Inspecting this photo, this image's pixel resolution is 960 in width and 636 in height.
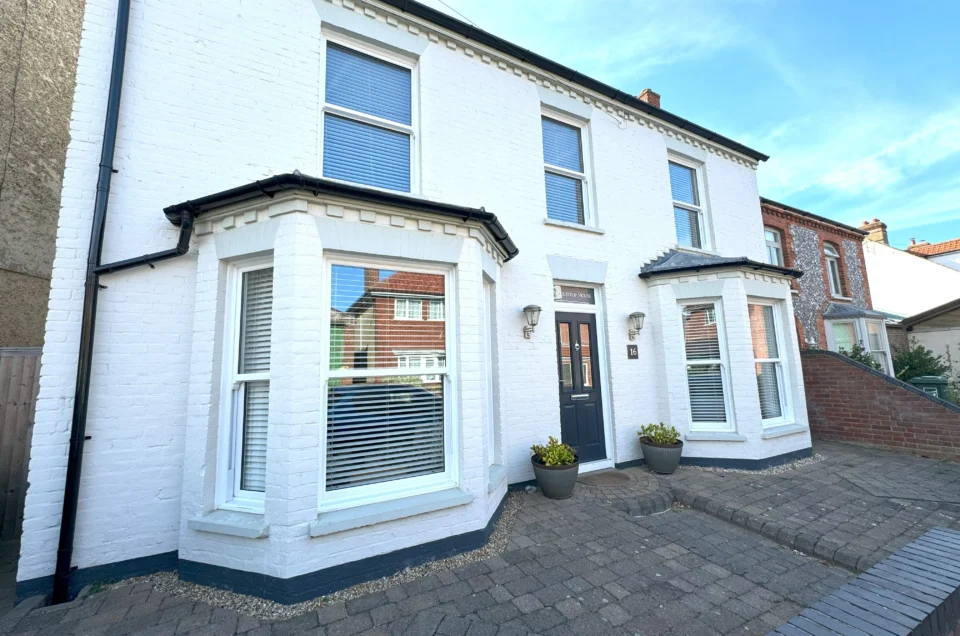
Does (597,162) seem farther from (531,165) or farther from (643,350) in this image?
(643,350)

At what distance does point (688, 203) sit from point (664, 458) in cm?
484

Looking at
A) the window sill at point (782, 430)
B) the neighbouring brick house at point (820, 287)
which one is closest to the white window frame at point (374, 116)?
the window sill at point (782, 430)

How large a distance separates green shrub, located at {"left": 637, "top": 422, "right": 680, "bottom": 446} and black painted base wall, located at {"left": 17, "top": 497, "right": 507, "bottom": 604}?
11.0 ft

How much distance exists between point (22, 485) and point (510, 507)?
4.98 m

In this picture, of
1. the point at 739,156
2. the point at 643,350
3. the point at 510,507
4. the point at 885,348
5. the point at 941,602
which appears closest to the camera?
the point at 941,602

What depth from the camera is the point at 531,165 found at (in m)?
5.52

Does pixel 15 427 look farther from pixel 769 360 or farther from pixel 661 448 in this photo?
pixel 769 360

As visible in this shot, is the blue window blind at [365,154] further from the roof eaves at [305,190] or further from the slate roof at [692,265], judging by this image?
the slate roof at [692,265]

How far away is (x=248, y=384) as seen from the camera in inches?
132

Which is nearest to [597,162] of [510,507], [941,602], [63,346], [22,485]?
[510,507]

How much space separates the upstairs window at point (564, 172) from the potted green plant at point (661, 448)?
11.0ft

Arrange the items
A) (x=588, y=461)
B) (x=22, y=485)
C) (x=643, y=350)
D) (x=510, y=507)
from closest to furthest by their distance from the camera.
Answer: (x=22, y=485) < (x=510, y=507) < (x=588, y=461) < (x=643, y=350)

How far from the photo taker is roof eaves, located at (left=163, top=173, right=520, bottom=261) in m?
2.98

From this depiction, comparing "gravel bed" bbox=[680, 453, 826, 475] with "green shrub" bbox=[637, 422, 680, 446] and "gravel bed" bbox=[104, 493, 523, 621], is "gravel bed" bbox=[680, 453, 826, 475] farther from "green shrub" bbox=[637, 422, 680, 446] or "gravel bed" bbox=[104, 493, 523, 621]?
"gravel bed" bbox=[104, 493, 523, 621]
